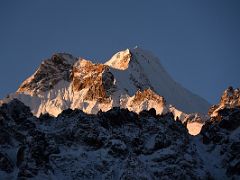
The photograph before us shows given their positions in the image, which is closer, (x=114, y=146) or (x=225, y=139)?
(x=114, y=146)

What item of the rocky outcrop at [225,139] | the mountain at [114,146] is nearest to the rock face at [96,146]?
the mountain at [114,146]

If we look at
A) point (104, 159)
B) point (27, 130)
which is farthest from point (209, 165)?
point (27, 130)

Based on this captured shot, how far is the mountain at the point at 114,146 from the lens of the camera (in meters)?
176

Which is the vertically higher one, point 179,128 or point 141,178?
point 179,128

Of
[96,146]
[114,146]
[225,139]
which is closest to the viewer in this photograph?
[114,146]

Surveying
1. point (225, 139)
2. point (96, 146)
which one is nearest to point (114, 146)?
point (96, 146)

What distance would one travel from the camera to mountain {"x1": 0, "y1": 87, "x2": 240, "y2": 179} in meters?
176

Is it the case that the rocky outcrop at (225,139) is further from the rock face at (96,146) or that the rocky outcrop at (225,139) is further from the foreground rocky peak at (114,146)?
the rock face at (96,146)

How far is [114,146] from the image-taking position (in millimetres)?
181625

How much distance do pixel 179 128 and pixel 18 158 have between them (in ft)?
99.3

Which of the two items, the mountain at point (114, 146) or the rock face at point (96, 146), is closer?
the rock face at point (96, 146)

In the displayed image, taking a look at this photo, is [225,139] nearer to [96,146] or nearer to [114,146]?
[114,146]

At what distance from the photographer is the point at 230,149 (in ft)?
612

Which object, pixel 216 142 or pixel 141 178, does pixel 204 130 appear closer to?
pixel 216 142
